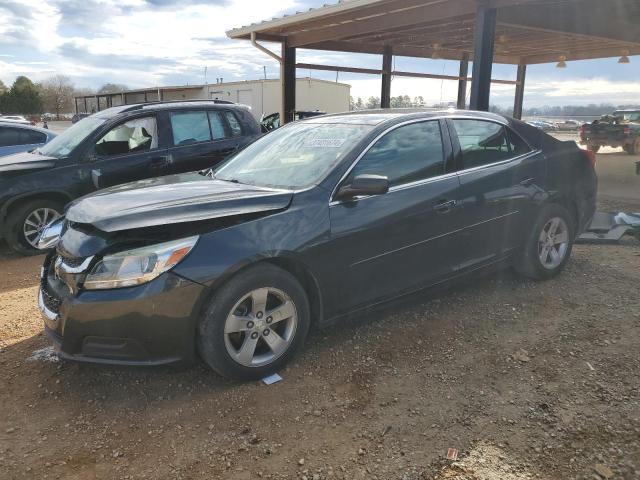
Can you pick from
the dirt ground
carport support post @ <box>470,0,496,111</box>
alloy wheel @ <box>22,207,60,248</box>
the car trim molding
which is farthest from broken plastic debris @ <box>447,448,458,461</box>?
carport support post @ <box>470,0,496,111</box>

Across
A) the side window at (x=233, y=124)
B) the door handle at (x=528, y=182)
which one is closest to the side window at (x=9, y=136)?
the side window at (x=233, y=124)

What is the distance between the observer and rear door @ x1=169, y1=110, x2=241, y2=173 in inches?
261

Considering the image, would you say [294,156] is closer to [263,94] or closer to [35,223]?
[35,223]

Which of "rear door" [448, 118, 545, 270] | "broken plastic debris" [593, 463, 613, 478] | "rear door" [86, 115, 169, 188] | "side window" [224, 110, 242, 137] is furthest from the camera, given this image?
"side window" [224, 110, 242, 137]

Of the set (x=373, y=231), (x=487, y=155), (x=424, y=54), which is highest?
(x=424, y=54)

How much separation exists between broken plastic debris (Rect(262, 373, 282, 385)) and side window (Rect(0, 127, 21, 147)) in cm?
765

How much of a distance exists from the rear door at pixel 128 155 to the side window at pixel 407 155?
371 centimetres

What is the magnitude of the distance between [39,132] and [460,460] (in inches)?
352

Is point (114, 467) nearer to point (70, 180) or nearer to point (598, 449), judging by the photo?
point (598, 449)

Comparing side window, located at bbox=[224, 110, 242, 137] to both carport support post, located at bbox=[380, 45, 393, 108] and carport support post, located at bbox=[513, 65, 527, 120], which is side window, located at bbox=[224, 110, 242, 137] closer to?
carport support post, located at bbox=[380, 45, 393, 108]

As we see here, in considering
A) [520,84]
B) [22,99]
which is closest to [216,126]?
[520,84]

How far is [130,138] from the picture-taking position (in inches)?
257

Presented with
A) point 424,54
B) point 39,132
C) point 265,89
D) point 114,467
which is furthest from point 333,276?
point 265,89

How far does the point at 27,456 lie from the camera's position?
2578 millimetres
